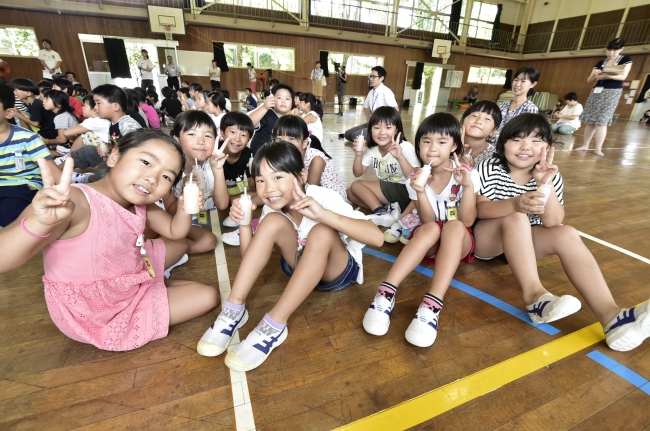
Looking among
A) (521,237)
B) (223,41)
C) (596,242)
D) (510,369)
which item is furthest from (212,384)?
(223,41)

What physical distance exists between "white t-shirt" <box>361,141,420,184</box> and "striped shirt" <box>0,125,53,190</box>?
222 centimetres

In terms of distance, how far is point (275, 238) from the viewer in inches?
55.1

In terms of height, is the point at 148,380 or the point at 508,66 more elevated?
the point at 508,66

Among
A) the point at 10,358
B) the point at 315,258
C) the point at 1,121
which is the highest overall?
the point at 1,121

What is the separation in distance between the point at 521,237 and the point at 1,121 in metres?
2.81

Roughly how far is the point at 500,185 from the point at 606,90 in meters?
5.42

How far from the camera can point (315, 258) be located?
1.33m

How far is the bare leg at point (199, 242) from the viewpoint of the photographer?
6.79 ft

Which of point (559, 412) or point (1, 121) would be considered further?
point (1, 121)

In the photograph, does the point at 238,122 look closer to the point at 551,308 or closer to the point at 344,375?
the point at 344,375

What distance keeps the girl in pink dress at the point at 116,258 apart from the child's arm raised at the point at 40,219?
0.13ft

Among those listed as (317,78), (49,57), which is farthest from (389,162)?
(49,57)

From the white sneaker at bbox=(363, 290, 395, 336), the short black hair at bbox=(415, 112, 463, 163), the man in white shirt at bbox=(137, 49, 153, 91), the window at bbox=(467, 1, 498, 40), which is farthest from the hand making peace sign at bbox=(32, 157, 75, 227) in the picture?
the window at bbox=(467, 1, 498, 40)

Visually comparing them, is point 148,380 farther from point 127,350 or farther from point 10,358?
point 10,358
